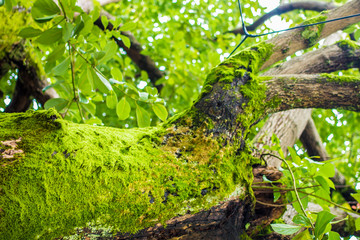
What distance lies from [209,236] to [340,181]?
2923mm

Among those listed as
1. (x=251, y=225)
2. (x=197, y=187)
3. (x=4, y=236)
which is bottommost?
(x=251, y=225)

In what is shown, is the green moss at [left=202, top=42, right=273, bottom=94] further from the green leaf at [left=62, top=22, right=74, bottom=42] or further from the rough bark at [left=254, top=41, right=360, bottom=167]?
the green leaf at [left=62, top=22, right=74, bottom=42]

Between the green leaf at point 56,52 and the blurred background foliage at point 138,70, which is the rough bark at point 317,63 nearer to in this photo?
the blurred background foliage at point 138,70

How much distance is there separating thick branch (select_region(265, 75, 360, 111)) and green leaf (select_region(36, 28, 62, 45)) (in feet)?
3.65

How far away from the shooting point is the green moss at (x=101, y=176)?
76 centimetres

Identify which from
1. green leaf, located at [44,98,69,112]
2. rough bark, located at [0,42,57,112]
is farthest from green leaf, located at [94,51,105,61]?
rough bark, located at [0,42,57,112]

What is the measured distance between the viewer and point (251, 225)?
1.27m

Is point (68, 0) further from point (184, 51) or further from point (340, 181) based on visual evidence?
point (340, 181)

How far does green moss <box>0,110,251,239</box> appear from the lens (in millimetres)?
758

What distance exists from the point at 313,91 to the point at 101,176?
1.34 m

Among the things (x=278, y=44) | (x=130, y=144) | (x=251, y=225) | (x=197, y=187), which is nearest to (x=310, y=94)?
(x=278, y=44)

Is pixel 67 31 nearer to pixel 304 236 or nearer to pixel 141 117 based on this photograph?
pixel 141 117

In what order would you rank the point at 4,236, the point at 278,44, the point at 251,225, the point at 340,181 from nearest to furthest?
the point at 4,236
the point at 251,225
the point at 278,44
the point at 340,181

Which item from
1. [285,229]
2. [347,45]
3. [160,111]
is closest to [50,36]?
[160,111]
